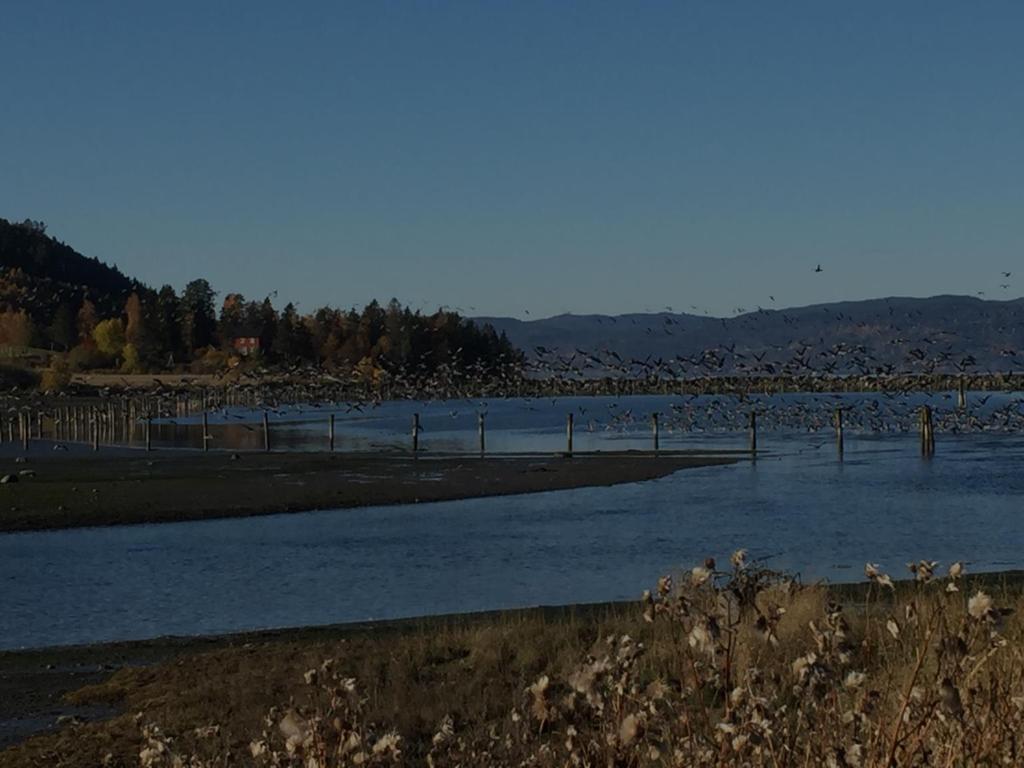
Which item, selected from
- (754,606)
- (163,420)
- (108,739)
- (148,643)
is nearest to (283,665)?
(108,739)

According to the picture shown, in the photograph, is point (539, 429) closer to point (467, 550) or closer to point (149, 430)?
point (149, 430)

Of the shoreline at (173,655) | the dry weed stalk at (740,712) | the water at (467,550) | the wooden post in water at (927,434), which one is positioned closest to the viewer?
the dry weed stalk at (740,712)

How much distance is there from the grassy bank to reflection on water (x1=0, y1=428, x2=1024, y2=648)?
2.17 meters

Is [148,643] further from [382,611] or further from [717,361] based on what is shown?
[717,361]

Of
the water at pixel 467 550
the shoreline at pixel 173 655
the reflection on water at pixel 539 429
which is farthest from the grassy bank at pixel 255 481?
the shoreline at pixel 173 655

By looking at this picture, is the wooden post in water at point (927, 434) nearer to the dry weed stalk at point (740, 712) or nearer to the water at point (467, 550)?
the water at point (467, 550)

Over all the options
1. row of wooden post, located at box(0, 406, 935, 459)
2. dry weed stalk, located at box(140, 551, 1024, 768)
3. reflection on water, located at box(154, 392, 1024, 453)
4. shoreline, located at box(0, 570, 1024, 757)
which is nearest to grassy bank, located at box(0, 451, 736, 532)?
row of wooden post, located at box(0, 406, 935, 459)

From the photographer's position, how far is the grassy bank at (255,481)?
48.5 meters

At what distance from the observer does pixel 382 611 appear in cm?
2767

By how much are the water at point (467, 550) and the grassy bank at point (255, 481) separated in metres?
2.09

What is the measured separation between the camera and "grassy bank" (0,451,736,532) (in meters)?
48.5

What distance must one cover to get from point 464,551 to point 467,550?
0.23 metres

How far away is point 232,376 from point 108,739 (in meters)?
177

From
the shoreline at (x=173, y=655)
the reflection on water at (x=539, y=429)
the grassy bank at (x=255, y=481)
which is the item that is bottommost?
the reflection on water at (x=539, y=429)
